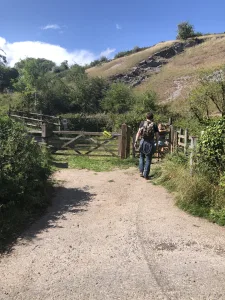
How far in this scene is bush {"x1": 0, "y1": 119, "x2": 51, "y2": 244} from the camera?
5176mm

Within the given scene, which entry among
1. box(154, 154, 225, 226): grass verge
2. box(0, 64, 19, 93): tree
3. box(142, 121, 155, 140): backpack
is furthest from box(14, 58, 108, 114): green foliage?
box(0, 64, 19, 93): tree

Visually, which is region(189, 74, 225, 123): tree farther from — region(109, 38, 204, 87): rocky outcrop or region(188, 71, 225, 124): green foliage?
region(109, 38, 204, 87): rocky outcrop

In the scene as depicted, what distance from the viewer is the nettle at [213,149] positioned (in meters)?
6.17

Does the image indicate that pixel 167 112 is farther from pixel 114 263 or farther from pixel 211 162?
pixel 114 263

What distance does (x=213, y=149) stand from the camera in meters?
6.25

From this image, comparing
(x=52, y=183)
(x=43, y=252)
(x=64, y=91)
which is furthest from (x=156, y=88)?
(x=43, y=252)

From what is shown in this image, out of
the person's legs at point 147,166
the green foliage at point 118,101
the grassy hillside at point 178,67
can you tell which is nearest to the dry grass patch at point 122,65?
the grassy hillside at point 178,67

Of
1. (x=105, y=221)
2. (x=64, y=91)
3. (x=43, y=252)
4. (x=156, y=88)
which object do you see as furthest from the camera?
(x=156, y=88)

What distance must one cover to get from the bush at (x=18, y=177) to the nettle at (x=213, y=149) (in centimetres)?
360

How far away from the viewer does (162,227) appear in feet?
16.7

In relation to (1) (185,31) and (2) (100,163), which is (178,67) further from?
(2) (100,163)

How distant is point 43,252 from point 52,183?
339cm

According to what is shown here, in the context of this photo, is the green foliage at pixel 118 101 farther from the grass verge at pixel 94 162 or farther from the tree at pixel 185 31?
the tree at pixel 185 31

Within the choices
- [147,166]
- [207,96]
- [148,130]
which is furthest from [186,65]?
[147,166]
